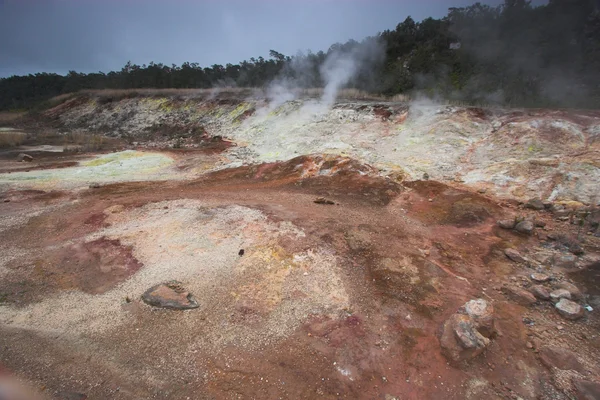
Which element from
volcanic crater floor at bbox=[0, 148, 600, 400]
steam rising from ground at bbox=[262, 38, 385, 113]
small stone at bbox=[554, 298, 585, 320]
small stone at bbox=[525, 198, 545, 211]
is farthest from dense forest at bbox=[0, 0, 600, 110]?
small stone at bbox=[554, 298, 585, 320]

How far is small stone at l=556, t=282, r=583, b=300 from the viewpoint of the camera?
427 cm

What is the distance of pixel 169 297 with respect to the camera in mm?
4375

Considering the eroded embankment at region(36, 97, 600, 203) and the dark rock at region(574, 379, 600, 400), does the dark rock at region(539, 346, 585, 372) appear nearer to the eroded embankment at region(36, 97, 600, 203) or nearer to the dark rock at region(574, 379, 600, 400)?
the dark rock at region(574, 379, 600, 400)

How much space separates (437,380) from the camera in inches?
128

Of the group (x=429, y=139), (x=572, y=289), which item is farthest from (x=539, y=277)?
(x=429, y=139)

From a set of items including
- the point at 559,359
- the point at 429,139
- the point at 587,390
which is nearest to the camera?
the point at 587,390

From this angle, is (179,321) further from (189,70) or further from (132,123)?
(189,70)

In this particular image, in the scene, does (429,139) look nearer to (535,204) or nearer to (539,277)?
(535,204)

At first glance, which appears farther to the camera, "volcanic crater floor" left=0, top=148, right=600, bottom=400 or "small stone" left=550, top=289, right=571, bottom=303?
"small stone" left=550, top=289, right=571, bottom=303

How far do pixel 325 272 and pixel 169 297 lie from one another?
8.32 ft

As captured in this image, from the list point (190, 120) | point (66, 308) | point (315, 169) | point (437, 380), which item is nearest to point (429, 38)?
point (315, 169)

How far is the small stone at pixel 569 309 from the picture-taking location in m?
3.95

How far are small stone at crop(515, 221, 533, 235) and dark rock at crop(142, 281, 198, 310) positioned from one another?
6.52 metres

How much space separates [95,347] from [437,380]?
422cm
